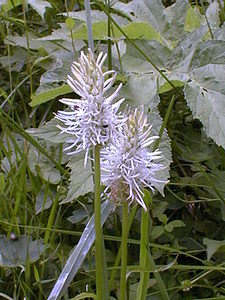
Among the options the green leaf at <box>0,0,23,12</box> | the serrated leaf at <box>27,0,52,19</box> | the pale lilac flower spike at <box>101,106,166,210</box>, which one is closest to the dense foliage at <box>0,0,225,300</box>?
the serrated leaf at <box>27,0,52,19</box>

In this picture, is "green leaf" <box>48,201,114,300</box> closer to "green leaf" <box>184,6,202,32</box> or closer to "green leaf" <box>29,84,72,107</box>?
"green leaf" <box>29,84,72,107</box>

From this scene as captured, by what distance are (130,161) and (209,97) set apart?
24.9 inches

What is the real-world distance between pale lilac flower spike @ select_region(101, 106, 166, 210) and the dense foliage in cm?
43

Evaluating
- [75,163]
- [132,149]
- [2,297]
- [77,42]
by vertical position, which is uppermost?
[77,42]

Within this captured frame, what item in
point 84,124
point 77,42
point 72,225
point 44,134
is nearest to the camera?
point 84,124

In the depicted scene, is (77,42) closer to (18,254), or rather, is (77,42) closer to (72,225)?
(72,225)

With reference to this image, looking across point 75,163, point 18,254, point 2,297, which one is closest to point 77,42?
point 75,163

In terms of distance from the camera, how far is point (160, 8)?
1536mm

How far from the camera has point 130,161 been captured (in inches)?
27.6

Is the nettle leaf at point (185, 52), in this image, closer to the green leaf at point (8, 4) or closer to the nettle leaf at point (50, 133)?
the nettle leaf at point (50, 133)

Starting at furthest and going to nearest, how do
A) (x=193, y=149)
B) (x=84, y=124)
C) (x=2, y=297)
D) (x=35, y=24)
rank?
(x=35, y=24)
(x=193, y=149)
(x=2, y=297)
(x=84, y=124)

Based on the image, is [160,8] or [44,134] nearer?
[44,134]

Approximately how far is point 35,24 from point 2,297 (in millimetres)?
1343

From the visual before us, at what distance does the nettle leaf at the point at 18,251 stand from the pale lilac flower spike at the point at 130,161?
56cm
